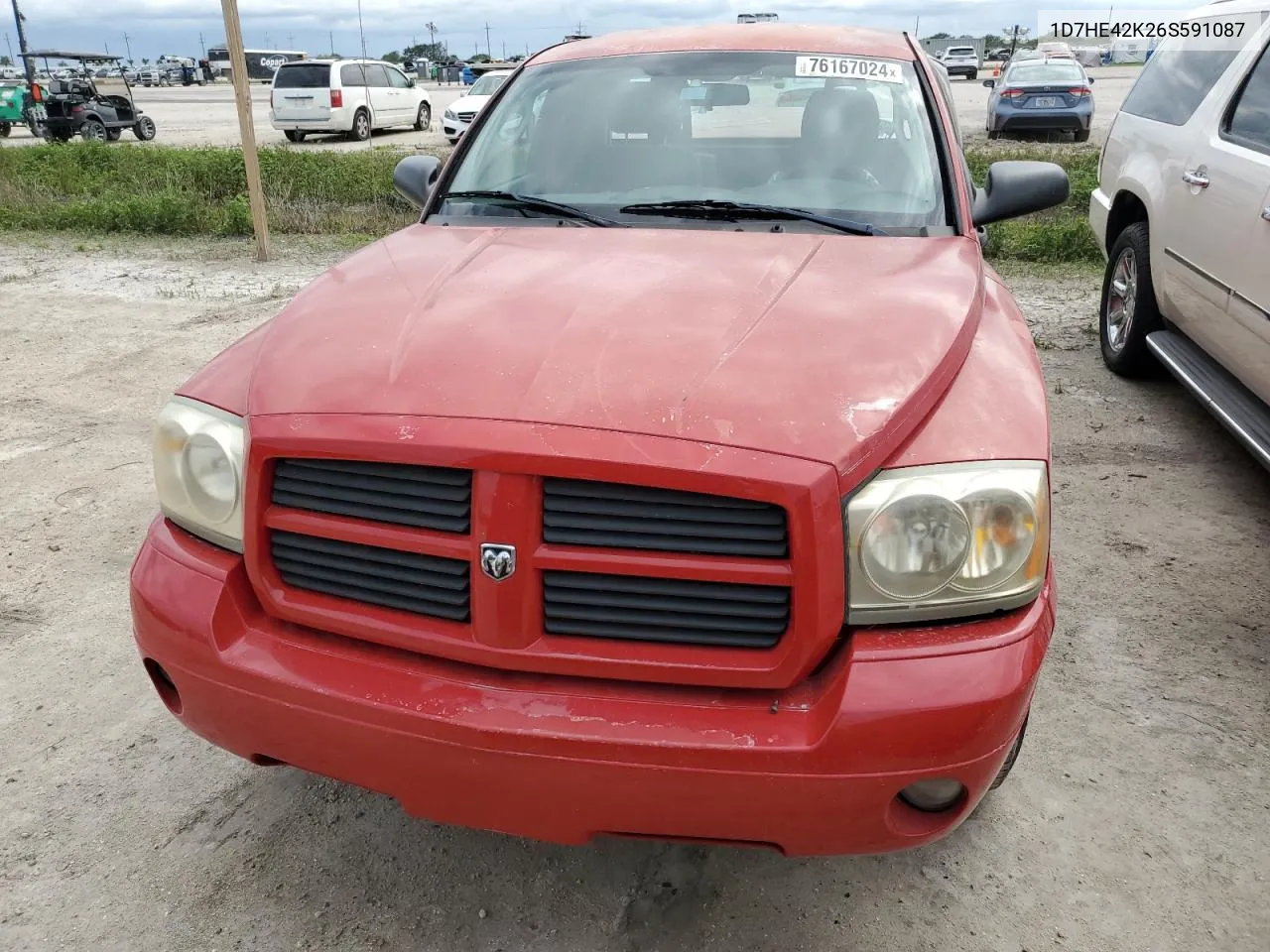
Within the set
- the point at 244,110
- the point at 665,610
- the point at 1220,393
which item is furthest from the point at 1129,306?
the point at 244,110

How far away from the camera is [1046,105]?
16812 mm

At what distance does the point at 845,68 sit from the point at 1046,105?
1577 cm

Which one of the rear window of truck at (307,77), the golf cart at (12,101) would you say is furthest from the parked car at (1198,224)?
the golf cart at (12,101)

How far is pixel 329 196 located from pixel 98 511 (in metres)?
8.13

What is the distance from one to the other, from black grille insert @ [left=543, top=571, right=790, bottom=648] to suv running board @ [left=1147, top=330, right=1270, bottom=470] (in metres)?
2.68

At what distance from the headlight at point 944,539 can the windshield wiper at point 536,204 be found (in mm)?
1398

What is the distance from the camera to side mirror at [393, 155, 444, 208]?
3.64 metres

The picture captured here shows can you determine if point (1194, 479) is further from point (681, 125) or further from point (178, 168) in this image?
point (178, 168)

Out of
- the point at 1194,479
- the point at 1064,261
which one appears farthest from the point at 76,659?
the point at 1064,261

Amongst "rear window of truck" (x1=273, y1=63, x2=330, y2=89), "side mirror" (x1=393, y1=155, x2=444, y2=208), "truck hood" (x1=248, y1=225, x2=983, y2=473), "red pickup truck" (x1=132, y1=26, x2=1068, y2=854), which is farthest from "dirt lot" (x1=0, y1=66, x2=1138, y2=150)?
"red pickup truck" (x1=132, y1=26, x2=1068, y2=854)

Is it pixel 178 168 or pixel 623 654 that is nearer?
pixel 623 654

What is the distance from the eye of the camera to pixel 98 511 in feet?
13.3

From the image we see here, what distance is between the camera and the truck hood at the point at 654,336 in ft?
5.76

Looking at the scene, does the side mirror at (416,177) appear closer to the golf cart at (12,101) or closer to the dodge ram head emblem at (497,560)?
the dodge ram head emblem at (497,560)
